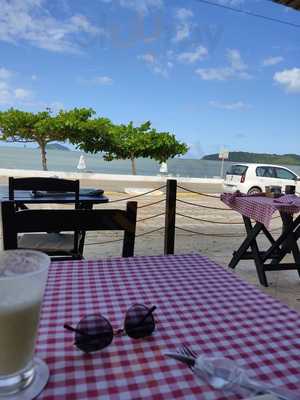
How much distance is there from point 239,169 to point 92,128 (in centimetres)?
844

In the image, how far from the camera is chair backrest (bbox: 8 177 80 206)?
2119mm

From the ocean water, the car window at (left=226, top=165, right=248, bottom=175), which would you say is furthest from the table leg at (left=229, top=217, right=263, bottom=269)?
the ocean water

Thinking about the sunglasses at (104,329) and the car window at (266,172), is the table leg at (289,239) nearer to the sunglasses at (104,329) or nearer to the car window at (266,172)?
the sunglasses at (104,329)

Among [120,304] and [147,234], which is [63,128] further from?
[120,304]

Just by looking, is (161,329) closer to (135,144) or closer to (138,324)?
(138,324)

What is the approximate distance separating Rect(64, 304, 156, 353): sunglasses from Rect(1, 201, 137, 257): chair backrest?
32.0 inches

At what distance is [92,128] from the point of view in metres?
16.4

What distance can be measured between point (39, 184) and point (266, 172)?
9303 mm

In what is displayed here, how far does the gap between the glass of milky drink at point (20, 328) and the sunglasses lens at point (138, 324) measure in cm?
17

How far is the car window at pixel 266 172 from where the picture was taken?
10.3 m

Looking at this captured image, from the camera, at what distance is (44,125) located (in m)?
15.3

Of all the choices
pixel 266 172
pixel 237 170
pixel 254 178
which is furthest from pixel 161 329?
pixel 266 172

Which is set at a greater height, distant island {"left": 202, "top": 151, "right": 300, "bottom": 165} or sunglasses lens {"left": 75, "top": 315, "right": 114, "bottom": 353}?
distant island {"left": 202, "top": 151, "right": 300, "bottom": 165}

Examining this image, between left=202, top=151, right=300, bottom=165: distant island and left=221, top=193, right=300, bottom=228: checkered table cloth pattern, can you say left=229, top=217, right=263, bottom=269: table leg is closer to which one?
left=221, top=193, right=300, bottom=228: checkered table cloth pattern
